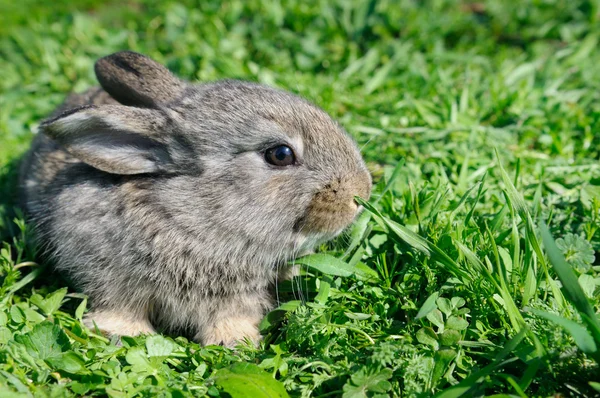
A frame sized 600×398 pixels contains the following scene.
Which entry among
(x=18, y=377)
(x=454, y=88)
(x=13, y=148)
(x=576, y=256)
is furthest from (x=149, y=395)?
(x=454, y=88)

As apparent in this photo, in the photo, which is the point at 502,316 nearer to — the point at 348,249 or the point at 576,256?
the point at 576,256

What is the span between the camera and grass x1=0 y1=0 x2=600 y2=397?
3223 millimetres

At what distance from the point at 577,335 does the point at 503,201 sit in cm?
160

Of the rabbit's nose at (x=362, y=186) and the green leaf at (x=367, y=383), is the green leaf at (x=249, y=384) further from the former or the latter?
the rabbit's nose at (x=362, y=186)

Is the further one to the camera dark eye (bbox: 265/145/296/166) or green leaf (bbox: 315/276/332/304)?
dark eye (bbox: 265/145/296/166)

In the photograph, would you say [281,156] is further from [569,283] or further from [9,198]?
[9,198]

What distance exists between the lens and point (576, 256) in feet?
12.3

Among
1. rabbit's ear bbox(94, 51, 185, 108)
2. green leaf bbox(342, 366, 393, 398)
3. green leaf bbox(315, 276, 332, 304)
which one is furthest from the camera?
rabbit's ear bbox(94, 51, 185, 108)

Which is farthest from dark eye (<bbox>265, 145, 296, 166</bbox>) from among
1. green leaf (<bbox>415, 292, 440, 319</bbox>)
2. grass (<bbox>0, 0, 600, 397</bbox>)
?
green leaf (<bbox>415, 292, 440, 319</bbox>)

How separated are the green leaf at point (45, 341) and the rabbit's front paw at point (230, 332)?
834mm

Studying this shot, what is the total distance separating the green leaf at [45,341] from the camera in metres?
3.47

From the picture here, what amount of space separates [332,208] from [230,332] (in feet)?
3.27

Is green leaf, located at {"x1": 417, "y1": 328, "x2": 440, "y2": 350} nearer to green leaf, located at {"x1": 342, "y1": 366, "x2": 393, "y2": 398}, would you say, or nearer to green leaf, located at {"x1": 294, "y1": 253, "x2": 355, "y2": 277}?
green leaf, located at {"x1": 342, "y1": 366, "x2": 393, "y2": 398}

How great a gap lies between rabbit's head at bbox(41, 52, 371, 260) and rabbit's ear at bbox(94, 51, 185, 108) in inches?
5.5
